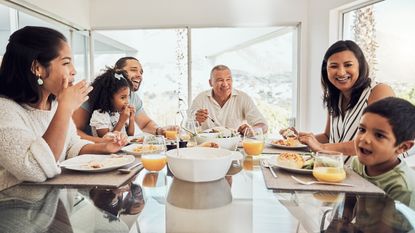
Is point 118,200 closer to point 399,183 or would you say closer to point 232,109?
point 399,183

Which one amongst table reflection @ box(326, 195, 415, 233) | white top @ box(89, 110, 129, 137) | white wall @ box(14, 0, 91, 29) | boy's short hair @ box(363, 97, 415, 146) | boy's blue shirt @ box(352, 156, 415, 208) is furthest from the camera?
white wall @ box(14, 0, 91, 29)

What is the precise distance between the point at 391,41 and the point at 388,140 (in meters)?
1.80

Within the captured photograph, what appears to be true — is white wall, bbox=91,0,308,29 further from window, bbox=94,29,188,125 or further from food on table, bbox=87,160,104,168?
food on table, bbox=87,160,104,168

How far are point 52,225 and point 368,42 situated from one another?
9.53 ft

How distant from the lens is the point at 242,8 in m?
3.69

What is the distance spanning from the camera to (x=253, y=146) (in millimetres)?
1605

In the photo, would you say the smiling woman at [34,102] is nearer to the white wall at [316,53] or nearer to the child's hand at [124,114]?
the child's hand at [124,114]

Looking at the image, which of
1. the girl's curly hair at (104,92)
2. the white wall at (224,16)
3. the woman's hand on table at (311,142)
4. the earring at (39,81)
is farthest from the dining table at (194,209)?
the white wall at (224,16)

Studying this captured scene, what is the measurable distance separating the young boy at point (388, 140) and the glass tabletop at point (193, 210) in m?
0.21

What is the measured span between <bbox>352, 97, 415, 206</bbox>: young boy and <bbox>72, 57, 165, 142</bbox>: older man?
1.35m

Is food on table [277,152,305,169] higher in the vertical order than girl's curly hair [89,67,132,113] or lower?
lower

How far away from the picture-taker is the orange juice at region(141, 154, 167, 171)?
1.28 metres

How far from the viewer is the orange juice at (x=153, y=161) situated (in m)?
1.28

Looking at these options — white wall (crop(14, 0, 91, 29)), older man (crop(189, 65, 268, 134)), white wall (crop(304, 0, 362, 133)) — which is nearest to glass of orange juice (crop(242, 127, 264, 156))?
older man (crop(189, 65, 268, 134))
